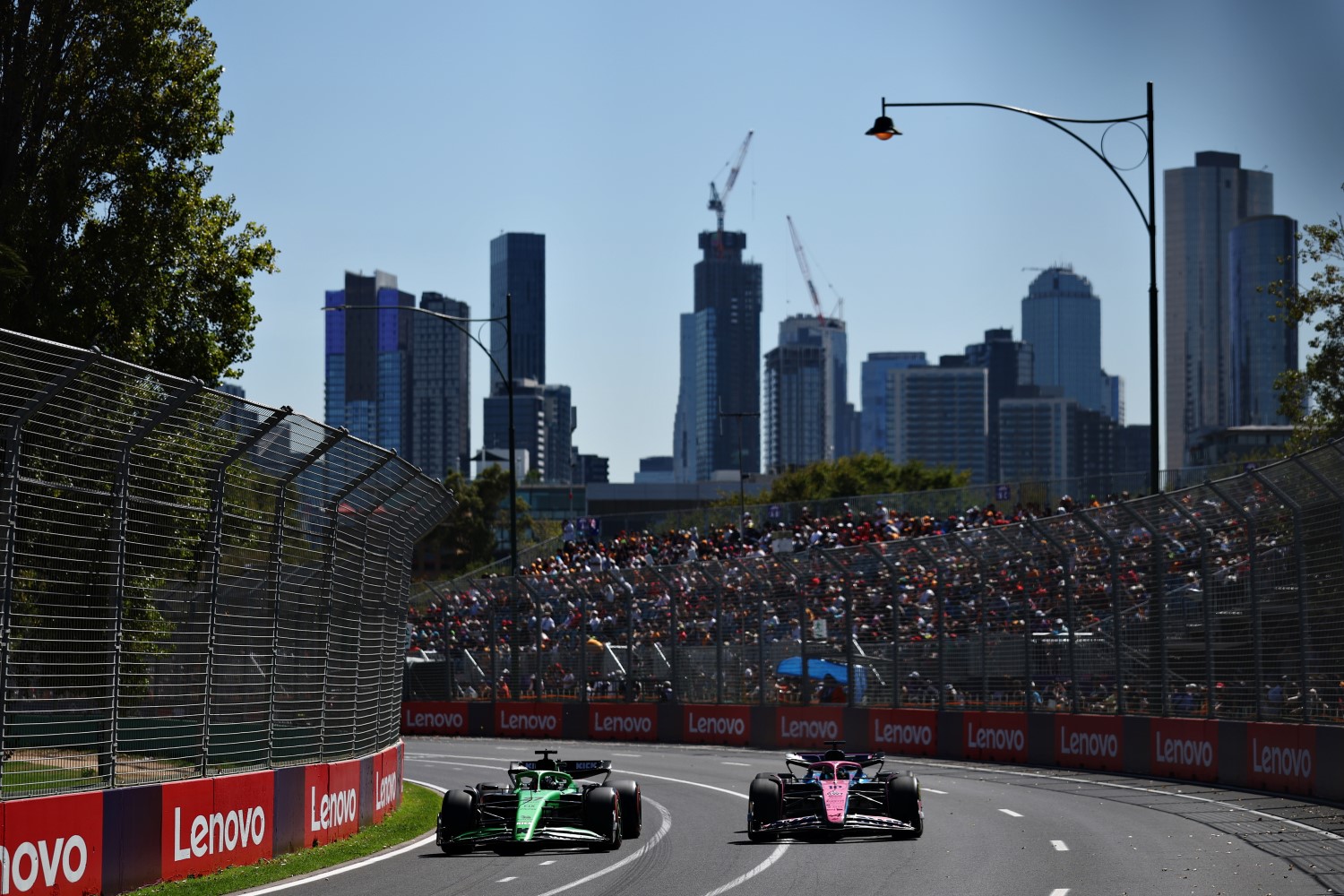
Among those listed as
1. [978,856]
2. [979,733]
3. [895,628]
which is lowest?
[978,856]

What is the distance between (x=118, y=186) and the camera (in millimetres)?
23453

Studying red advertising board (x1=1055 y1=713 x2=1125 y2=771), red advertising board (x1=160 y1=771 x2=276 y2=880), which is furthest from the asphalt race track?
red advertising board (x1=1055 y1=713 x2=1125 y2=771)

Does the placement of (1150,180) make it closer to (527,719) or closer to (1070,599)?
(1070,599)

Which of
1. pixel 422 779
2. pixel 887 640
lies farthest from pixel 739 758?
pixel 422 779

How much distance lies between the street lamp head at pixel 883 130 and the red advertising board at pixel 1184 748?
859cm

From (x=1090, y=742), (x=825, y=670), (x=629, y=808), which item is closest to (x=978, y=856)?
(x=629, y=808)

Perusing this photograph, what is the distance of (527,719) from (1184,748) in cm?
2013

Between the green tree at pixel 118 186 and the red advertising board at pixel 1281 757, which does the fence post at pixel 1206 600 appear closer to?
the red advertising board at pixel 1281 757

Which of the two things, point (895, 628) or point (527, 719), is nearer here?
point (895, 628)

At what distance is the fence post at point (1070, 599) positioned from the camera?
91.8ft

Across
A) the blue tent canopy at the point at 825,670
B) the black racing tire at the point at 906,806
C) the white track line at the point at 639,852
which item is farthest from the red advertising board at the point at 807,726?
the black racing tire at the point at 906,806

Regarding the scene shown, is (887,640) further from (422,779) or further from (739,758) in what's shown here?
(422,779)

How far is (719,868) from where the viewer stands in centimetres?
1482

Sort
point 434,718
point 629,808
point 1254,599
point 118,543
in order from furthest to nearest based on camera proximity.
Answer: point 434,718
point 1254,599
point 629,808
point 118,543
